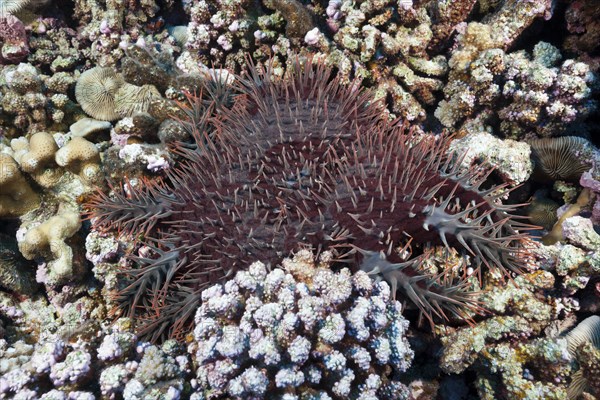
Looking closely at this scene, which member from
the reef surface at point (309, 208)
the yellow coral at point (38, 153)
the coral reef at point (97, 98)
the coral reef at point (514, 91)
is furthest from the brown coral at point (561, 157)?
the yellow coral at point (38, 153)

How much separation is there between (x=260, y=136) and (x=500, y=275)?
90.6 inches

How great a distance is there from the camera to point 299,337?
248 centimetres

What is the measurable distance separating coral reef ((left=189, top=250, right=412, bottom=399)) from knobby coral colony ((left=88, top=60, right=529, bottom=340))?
25 centimetres

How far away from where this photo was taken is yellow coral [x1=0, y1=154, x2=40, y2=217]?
12.1ft

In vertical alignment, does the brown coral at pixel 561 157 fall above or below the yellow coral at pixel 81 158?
above

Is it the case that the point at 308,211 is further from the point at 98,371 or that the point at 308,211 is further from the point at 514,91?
the point at 514,91

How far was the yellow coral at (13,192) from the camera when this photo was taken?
367 cm

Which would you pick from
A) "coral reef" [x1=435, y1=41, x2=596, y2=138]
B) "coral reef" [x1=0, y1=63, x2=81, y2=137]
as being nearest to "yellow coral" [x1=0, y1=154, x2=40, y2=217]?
"coral reef" [x1=0, y1=63, x2=81, y2=137]

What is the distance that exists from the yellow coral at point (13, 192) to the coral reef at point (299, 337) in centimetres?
243

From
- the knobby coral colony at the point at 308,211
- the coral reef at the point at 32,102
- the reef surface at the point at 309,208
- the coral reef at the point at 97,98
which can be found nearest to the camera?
the reef surface at the point at 309,208

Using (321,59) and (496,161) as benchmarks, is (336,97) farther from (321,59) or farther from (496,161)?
(496,161)

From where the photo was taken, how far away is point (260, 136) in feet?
11.3

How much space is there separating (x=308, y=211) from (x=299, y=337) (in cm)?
98

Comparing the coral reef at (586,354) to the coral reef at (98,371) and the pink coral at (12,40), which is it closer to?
the coral reef at (98,371)
